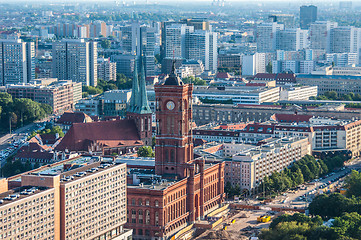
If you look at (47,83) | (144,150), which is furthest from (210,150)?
(47,83)

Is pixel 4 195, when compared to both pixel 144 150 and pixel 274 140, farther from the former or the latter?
pixel 274 140

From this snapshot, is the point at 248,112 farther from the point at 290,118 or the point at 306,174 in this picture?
the point at 306,174

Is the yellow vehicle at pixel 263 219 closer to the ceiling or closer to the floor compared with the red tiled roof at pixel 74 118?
closer to the floor

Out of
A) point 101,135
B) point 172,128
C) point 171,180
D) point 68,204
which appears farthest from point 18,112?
point 68,204

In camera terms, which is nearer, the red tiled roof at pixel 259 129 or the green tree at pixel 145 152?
the green tree at pixel 145 152

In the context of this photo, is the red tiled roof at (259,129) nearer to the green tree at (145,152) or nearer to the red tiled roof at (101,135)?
the red tiled roof at (101,135)

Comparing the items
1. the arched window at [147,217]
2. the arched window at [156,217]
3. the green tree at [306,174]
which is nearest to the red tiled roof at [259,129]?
the green tree at [306,174]
